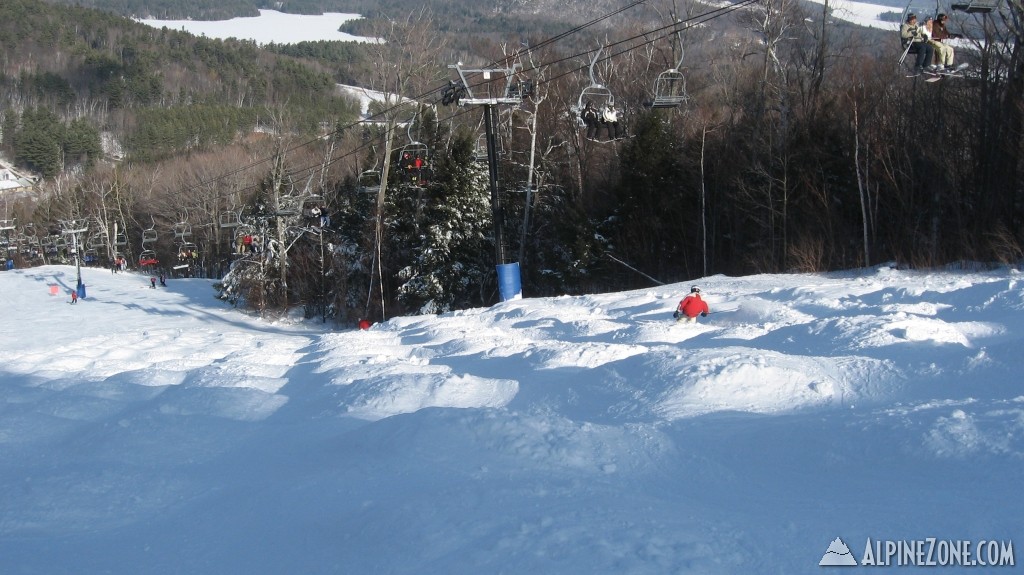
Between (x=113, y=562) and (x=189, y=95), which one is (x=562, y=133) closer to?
(x=113, y=562)

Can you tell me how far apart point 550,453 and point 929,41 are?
11.0 metres

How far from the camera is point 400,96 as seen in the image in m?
36.1

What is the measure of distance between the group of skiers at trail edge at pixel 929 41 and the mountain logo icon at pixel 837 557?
11315 millimetres

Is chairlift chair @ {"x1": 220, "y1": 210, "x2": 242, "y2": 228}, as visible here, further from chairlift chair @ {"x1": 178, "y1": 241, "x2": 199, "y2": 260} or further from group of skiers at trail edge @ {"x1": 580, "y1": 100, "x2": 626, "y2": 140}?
group of skiers at trail edge @ {"x1": 580, "y1": 100, "x2": 626, "y2": 140}

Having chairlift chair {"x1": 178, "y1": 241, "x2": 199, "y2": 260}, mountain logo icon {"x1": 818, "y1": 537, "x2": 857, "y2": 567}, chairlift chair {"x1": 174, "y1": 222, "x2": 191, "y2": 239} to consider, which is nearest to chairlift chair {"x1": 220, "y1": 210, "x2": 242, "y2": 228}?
chairlift chair {"x1": 174, "y1": 222, "x2": 191, "y2": 239}

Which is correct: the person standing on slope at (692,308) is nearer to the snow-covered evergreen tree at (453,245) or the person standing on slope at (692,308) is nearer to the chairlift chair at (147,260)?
the snow-covered evergreen tree at (453,245)

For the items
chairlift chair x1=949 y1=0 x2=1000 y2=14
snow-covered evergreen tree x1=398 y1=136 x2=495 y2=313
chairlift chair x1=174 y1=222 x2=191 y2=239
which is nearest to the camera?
chairlift chair x1=949 y1=0 x2=1000 y2=14

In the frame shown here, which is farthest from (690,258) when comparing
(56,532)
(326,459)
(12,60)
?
(12,60)

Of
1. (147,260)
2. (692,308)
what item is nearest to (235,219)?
(147,260)

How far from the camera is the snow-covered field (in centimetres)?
515

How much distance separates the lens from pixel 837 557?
15.1ft

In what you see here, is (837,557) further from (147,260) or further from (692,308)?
(147,260)

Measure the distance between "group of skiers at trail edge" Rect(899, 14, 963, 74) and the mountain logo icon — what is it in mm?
11315

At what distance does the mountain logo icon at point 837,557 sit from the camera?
4528 mm
